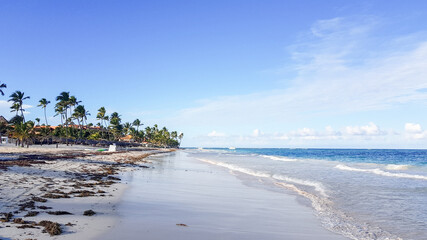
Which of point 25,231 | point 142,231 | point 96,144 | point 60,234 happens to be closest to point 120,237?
point 142,231

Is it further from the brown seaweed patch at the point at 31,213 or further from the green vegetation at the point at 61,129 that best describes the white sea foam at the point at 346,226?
the green vegetation at the point at 61,129

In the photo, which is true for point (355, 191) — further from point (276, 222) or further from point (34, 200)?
point (34, 200)

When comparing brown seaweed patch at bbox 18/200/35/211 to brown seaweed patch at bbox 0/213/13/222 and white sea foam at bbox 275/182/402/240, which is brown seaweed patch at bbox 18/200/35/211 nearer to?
brown seaweed patch at bbox 0/213/13/222

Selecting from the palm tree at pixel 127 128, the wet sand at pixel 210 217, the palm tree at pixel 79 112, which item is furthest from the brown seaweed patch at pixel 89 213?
the palm tree at pixel 127 128

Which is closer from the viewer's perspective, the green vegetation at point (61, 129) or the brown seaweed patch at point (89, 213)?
the brown seaweed patch at point (89, 213)

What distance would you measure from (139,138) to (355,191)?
149395 millimetres

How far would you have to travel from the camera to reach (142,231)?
756cm

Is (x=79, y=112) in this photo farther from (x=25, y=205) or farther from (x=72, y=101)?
(x=25, y=205)

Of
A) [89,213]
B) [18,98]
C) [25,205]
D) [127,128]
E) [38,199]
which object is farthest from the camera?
[127,128]

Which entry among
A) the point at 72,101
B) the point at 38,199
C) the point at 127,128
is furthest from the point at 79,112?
the point at 38,199

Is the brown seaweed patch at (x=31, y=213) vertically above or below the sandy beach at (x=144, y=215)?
above

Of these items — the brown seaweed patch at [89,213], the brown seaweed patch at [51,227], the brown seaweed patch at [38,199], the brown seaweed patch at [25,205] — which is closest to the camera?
the brown seaweed patch at [51,227]

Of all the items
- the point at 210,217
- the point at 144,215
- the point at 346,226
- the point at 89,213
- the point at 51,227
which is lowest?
the point at 346,226

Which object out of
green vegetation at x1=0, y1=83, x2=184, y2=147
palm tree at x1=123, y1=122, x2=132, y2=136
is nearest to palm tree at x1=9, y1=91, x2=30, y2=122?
green vegetation at x1=0, y1=83, x2=184, y2=147
